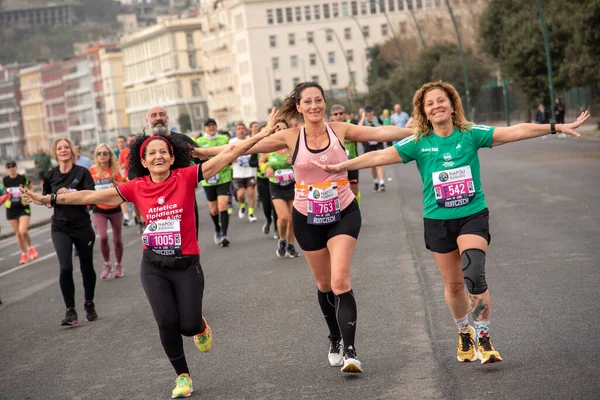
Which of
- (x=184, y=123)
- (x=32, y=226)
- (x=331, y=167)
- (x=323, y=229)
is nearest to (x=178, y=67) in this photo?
Answer: (x=184, y=123)

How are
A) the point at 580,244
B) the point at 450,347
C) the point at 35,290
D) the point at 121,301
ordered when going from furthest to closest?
the point at 35,290 < the point at 580,244 < the point at 121,301 < the point at 450,347

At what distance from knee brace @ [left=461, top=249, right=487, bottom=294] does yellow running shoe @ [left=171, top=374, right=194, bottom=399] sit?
6.29 feet

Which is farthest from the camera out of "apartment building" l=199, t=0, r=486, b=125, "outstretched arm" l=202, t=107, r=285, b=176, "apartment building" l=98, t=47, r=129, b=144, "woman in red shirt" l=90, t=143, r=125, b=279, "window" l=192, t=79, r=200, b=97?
"apartment building" l=98, t=47, r=129, b=144

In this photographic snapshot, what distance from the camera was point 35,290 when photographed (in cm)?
1417

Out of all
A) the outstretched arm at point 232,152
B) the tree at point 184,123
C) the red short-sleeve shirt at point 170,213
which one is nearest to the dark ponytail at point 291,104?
the outstretched arm at point 232,152

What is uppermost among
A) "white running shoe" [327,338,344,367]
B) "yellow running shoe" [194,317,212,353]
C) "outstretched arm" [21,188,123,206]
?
"outstretched arm" [21,188,123,206]

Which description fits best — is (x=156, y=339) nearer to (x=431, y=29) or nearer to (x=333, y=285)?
(x=333, y=285)

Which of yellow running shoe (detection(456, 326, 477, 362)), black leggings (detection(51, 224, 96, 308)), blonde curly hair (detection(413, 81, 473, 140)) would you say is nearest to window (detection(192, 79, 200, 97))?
black leggings (detection(51, 224, 96, 308))

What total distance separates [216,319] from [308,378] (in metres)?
2.96

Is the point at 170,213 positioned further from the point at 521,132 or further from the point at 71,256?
the point at 71,256

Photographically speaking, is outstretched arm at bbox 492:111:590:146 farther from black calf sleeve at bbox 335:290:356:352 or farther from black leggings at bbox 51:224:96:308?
black leggings at bbox 51:224:96:308

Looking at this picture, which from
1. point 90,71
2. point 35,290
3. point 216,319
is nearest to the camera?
point 216,319

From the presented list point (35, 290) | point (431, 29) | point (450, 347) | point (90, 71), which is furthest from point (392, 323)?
point (90, 71)

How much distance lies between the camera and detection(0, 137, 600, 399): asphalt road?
683 cm
